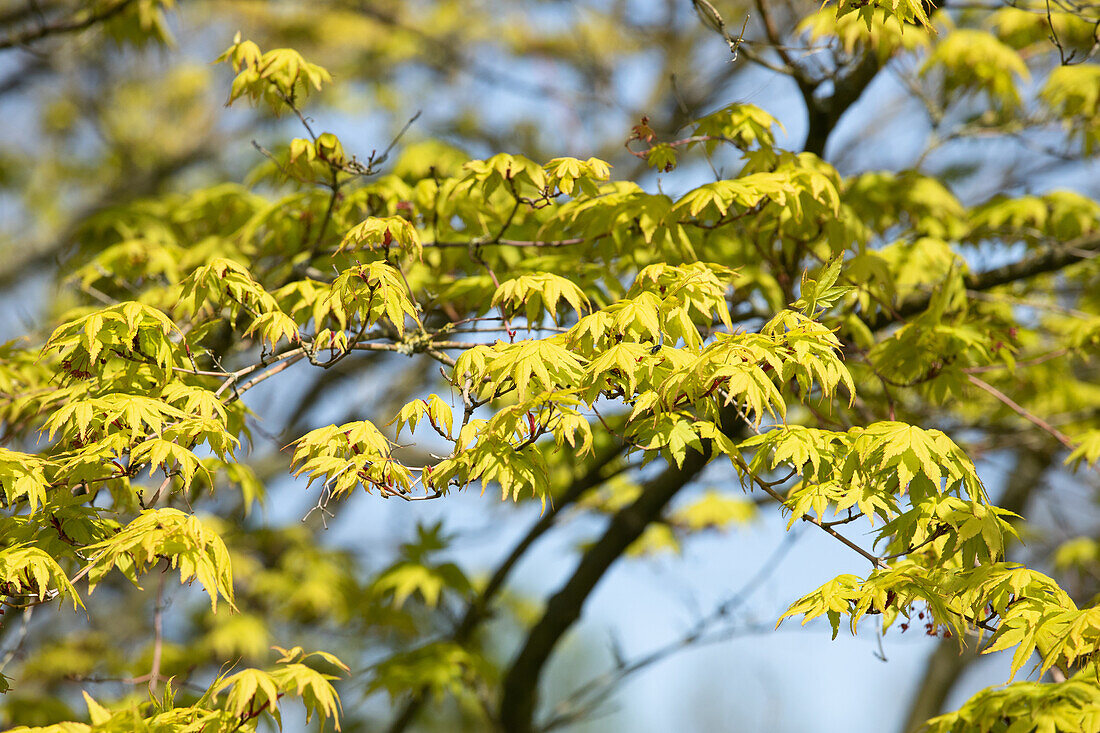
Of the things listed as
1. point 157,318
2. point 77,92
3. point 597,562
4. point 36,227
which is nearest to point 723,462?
point 597,562

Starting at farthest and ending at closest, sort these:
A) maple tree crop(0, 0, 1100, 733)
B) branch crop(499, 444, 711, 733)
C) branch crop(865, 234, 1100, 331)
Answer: branch crop(499, 444, 711, 733)
branch crop(865, 234, 1100, 331)
maple tree crop(0, 0, 1100, 733)

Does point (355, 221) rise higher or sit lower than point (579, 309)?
→ higher

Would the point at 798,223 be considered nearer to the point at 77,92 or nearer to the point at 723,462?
the point at 723,462

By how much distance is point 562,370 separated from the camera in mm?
2588

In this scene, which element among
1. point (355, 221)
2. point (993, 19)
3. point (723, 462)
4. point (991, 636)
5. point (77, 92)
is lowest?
point (991, 636)

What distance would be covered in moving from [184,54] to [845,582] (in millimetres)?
9618

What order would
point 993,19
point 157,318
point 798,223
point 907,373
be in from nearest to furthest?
1. point 157,318
2. point 798,223
3. point 907,373
4. point 993,19

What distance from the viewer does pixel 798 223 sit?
3404 mm

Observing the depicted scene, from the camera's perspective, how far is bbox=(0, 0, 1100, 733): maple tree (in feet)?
8.13

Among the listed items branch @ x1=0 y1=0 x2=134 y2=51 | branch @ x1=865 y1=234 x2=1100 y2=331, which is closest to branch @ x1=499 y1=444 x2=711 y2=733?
branch @ x1=865 y1=234 x2=1100 y2=331

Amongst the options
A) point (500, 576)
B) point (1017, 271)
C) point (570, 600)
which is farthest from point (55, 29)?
point (1017, 271)

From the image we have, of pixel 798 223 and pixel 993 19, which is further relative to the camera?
pixel 993 19

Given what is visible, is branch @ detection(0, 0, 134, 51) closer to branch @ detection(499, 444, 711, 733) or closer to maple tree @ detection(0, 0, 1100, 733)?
maple tree @ detection(0, 0, 1100, 733)

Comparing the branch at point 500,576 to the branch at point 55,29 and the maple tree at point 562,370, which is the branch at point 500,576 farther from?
the branch at point 55,29
